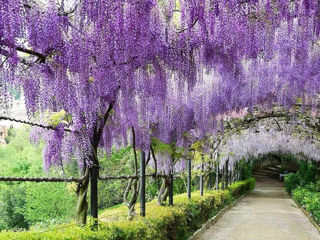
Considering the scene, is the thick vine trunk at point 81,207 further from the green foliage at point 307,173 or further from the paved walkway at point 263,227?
the green foliage at point 307,173

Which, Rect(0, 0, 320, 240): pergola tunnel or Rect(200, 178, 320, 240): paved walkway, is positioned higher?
Rect(0, 0, 320, 240): pergola tunnel

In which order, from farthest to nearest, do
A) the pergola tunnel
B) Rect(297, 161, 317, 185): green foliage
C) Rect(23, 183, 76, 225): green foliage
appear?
1. Rect(23, 183, 76, 225): green foliage
2. Rect(297, 161, 317, 185): green foliage
3. the pergola tunnel

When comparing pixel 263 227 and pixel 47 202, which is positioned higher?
pixel 263 227

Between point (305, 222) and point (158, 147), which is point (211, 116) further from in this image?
point (305, 222)

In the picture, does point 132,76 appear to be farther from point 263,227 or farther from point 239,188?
point 239,188

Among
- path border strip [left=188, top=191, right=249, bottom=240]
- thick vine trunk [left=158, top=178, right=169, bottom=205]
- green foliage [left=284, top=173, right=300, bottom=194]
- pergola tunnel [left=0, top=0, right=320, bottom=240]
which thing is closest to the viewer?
pergola tunnel [left=0, top=0, right=320, bottom=240]

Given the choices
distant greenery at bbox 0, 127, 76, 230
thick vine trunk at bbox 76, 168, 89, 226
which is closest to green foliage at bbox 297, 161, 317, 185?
distant greenery at bbox 0, 127, 76, 230

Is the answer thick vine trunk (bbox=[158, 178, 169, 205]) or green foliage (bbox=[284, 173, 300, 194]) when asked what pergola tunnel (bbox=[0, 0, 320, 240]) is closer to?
thick vine trunk (bbox=[158, 178, 169, 205])

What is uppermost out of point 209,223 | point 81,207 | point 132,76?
point 132,76

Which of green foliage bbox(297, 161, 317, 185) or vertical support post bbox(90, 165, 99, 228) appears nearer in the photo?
vertical support post bbox(90, 165, 99, 228)

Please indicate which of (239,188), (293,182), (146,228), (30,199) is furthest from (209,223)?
(30,199)

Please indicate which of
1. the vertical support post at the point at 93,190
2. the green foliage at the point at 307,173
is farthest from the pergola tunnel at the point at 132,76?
the green foliage at the point at 307,173

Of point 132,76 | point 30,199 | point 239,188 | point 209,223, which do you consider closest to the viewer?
point 132,76

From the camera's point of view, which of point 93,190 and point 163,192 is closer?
point 93,190
